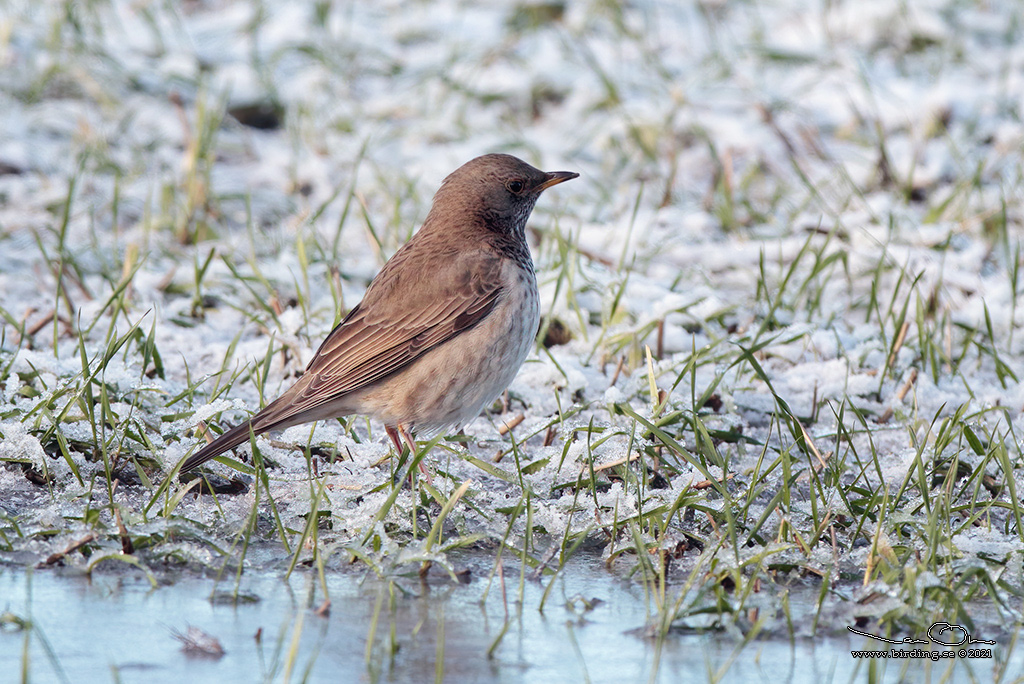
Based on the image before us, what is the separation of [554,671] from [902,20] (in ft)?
29.8

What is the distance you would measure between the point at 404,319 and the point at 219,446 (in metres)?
1.05

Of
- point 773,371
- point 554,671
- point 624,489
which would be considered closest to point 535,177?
point 773,371

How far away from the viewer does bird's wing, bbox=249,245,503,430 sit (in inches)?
189

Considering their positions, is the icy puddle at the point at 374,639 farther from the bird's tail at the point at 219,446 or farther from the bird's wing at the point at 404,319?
the bird's wing at the point at 404,319

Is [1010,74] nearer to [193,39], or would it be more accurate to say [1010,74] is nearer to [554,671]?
[193,39]

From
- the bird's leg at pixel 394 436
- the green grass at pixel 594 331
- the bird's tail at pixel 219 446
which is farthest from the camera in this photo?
the bird's leg at pixel 394 436

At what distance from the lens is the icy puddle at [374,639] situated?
300cm

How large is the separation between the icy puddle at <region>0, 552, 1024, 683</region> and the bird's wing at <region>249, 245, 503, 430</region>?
1.19 m
